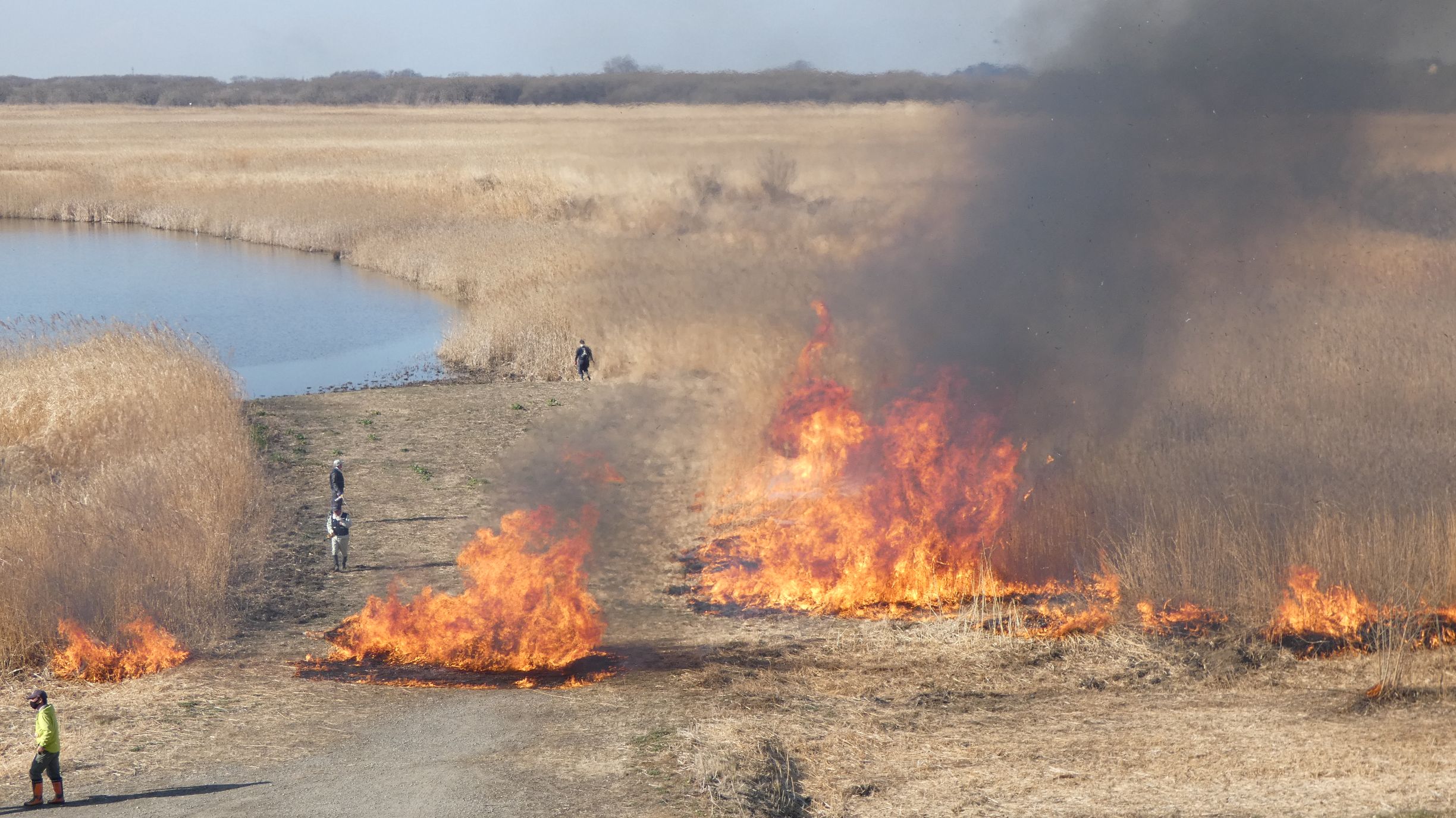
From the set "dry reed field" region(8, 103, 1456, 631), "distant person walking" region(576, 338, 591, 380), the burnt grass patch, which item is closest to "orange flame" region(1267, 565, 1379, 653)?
"dry reed field" region(8, 103, 1456, 631)

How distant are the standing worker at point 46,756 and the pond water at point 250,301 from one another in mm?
19964

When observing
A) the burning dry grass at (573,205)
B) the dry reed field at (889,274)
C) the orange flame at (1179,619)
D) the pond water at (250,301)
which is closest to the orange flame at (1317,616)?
the dry reed field at (889,274)

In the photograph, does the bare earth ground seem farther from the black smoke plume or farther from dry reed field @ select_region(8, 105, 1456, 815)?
the black smoke plume

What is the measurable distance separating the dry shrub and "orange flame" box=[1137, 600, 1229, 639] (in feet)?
38.6

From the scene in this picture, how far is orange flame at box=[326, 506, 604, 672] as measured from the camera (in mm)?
15680

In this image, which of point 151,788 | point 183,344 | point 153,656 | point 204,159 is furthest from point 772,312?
point 204,159

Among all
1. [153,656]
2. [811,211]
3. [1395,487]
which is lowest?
[153,656]

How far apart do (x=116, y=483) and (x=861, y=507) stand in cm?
1146

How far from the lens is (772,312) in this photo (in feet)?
101

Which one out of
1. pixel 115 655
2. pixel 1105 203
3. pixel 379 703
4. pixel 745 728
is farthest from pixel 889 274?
pixel 115 655

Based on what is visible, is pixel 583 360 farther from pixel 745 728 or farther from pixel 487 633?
pixel 745 728

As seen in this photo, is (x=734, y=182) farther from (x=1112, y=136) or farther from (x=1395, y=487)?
(x=1395, y=487)

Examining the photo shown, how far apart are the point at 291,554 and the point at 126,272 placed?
33742 mm

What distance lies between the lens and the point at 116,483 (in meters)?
20.0
